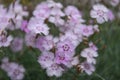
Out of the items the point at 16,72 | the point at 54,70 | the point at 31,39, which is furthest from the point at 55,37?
the point at 16,72

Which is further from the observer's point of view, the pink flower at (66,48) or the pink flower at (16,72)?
the pink flower at (16,72)

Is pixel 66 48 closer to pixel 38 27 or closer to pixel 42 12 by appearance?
pixel 38 27

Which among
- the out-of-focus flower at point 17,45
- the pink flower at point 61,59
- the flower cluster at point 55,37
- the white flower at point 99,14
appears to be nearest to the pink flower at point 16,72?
the flower cluster at point 55,37

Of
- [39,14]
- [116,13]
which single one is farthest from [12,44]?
[116,13]

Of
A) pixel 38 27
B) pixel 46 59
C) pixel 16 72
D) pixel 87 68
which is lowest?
pixel 16 72

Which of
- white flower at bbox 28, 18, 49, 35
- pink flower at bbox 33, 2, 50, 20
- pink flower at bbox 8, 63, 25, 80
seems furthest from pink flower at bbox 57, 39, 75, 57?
pink flower at bbox 8, 63, 25, 80

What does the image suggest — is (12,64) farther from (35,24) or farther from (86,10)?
(86,10)

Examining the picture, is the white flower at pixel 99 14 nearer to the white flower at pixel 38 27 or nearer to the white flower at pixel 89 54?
the white flower at pixel 89 54
